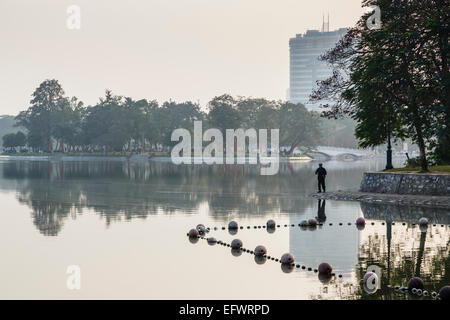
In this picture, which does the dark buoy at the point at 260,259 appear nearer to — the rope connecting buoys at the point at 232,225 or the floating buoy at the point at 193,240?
the floating buoy at the point at 193,240

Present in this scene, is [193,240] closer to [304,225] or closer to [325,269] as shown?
[304,225]

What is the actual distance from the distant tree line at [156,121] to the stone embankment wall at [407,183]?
99989mm

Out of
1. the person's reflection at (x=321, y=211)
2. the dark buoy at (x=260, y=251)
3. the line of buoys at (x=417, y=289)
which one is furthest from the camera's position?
the person's reflection at (x=321, y=211)

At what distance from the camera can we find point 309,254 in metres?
16.9

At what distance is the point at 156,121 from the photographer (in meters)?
146

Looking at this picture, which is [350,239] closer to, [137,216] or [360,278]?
[360,278]

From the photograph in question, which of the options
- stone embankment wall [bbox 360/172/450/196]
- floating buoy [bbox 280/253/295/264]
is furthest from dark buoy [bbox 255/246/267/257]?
stone embankment wall [bbox 360/172/450/196]

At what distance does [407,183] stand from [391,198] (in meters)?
1.72

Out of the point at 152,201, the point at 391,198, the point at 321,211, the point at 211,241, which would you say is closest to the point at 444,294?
the point at 211,241

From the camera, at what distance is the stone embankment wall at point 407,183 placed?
102 ft

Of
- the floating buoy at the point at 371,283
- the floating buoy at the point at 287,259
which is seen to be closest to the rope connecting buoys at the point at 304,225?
the floating buoy at the point at 287,259

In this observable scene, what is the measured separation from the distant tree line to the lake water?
108 meters

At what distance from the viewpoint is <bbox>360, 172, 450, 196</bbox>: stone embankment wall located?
3123cm
